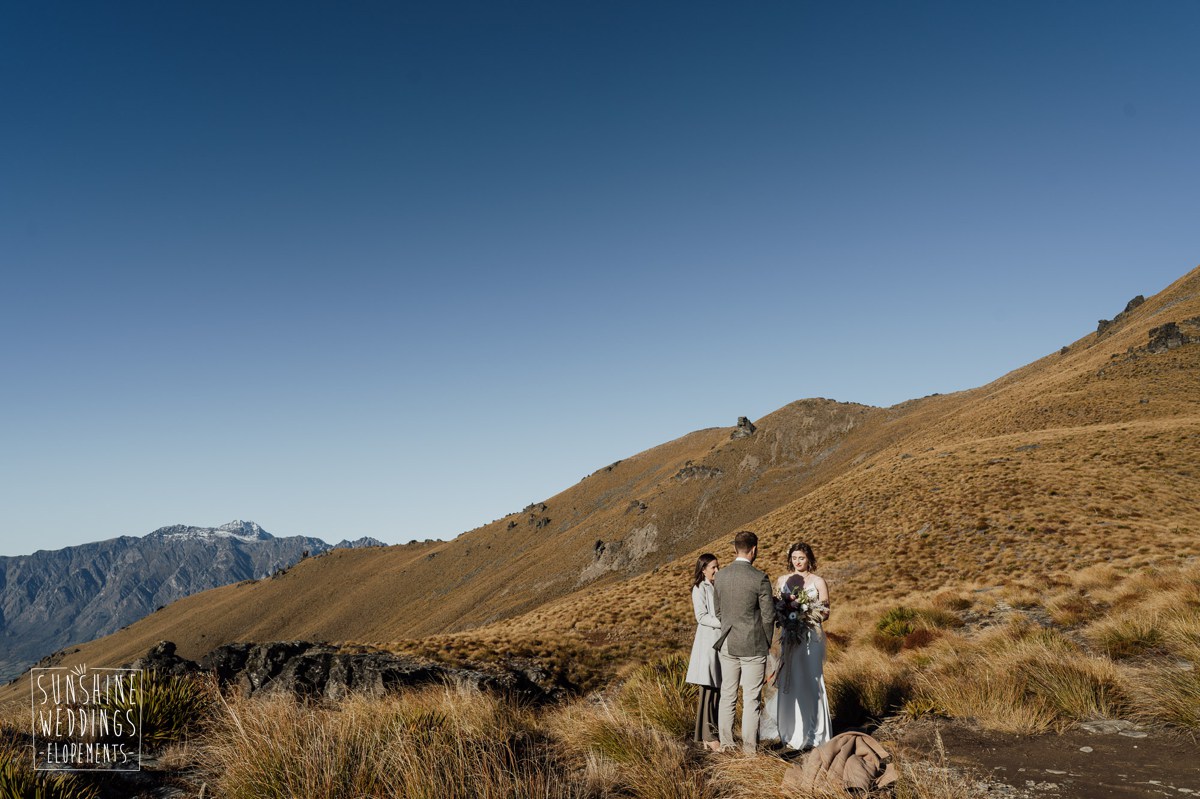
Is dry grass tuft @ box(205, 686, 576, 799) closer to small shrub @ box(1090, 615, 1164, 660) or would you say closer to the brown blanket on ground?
the brown blanket on ground

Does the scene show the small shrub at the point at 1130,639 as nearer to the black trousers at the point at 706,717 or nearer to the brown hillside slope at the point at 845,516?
the black trousers at the point at 706,717

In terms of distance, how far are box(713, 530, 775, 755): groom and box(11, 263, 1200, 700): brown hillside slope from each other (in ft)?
61.8

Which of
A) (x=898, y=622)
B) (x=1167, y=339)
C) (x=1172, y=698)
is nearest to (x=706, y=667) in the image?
(x=1172, y=698)

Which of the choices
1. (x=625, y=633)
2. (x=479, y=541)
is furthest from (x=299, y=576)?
(x=625, y=633)

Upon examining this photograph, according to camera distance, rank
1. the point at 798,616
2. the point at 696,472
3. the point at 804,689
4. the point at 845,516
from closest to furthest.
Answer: the point at 804,689, the point at 798,616, the point at 845,516, the point at 696,472

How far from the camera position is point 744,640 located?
675 centimetres

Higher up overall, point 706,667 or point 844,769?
point 706,667

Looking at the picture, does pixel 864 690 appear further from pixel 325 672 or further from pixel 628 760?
pixel 325 672

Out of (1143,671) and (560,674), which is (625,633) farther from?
(1143,671)

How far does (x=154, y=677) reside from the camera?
25.8 ft

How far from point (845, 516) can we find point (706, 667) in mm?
32794

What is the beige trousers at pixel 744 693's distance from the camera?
6695 millimetres

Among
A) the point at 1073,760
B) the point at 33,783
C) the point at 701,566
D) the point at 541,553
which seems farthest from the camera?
the point at 541,553

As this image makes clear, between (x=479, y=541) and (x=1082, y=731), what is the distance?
12496 centimetres
